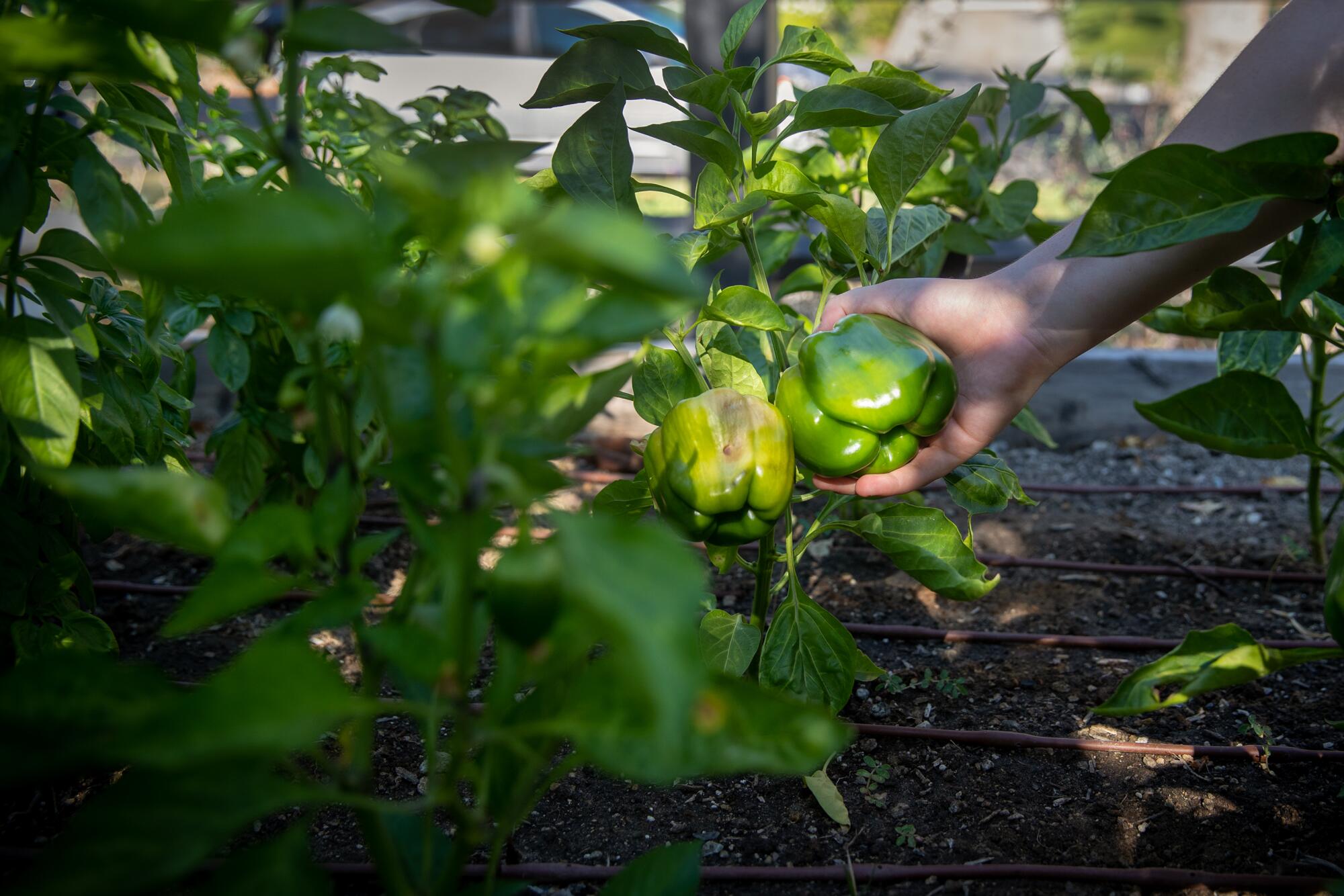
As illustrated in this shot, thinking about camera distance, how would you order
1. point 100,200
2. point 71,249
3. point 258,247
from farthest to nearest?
point 71,249, point 100,200, point 258,247

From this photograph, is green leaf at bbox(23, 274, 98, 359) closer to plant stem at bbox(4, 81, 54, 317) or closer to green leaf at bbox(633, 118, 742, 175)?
plant stem at bbox(4, 81, 54, 317)

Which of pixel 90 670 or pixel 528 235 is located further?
pixel 90 670

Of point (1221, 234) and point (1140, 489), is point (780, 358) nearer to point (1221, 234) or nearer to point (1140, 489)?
point (1221, 234)

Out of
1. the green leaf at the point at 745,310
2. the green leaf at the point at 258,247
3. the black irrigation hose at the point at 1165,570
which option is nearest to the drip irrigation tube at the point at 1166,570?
the black irrigation hose at the point at 1165,570

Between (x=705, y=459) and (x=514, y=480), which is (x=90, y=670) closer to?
(x=514, y=480)

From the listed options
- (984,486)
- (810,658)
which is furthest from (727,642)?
(984,486)

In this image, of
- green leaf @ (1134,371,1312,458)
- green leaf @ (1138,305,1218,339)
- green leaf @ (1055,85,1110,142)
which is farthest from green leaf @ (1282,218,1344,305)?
green leaf @ (1055,85,1110,142)

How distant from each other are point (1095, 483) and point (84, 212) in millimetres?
1898

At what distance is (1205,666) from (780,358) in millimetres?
545

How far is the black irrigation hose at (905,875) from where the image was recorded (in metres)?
0.84

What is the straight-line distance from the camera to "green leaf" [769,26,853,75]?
0.94 metres

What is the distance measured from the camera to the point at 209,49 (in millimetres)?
480

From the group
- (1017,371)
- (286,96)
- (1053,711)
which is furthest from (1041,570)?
(286,96)

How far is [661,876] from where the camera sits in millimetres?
646
